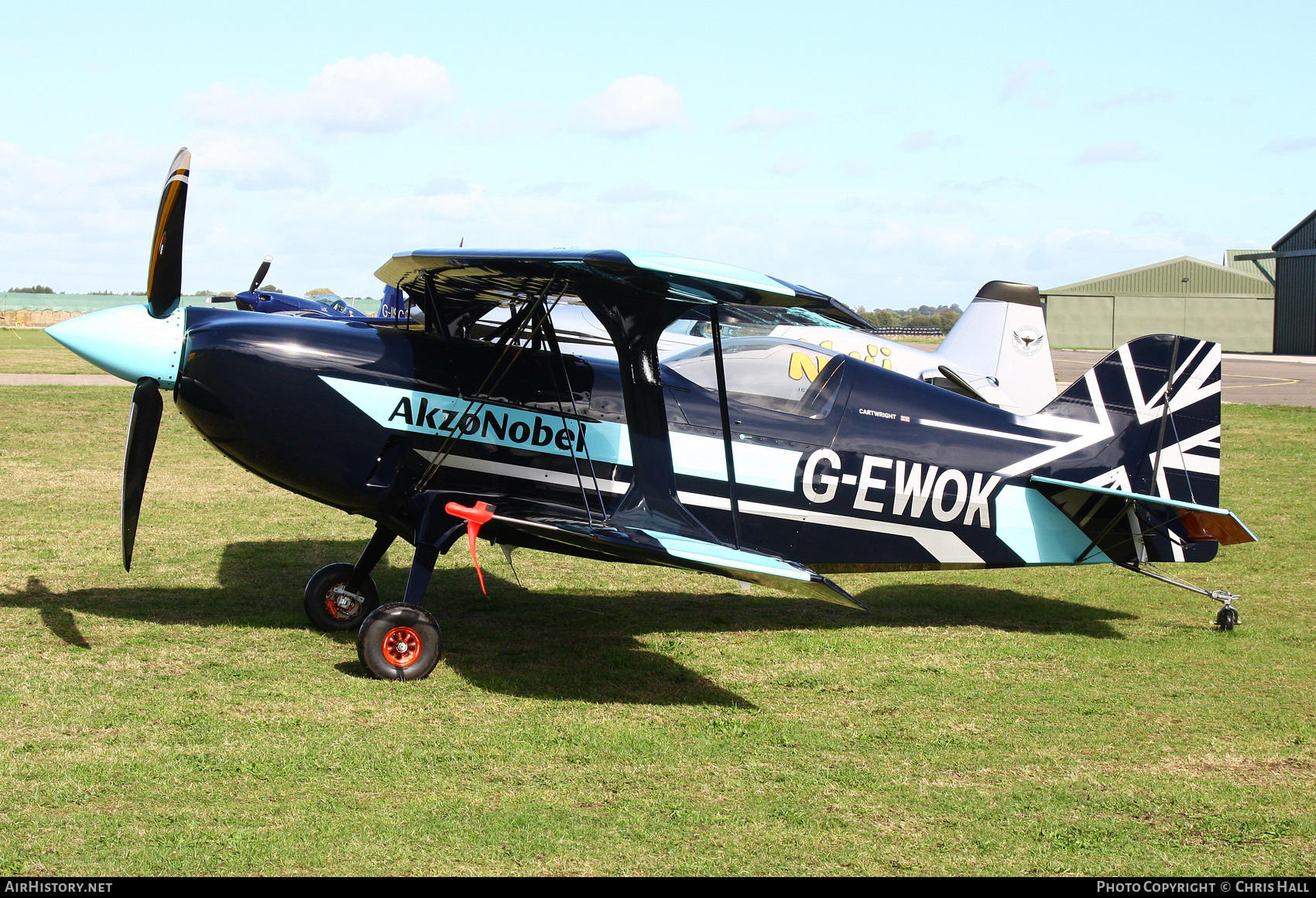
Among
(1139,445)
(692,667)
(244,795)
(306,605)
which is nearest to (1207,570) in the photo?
(1139,445)

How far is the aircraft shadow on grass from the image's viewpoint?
665 cm

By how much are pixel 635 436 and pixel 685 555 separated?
4.04 feet

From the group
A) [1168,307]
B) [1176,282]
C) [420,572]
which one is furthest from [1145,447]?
[1176,282]

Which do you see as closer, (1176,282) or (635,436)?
(635,436)

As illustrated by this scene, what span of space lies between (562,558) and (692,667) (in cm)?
344

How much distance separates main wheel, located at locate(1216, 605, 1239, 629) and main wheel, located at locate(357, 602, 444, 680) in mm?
5662

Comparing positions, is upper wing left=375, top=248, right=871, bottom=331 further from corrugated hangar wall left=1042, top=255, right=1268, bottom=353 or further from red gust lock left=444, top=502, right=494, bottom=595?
corrugated hangar wall left=1042, top=255, right=1268, bottom=353

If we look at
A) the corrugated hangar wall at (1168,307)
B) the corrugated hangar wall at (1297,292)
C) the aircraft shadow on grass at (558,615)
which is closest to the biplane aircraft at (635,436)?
the aircraft shadow on grass at (558,615)

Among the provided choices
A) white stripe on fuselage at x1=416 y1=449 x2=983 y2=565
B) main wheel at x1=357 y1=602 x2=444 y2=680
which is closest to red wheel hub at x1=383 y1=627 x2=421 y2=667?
main wheel at x1=357 y1=602 x2=444 y2=680

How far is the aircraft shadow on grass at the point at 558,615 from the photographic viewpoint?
6.65m

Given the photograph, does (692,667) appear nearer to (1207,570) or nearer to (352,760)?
(352,760)

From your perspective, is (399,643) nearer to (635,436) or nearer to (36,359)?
(635,436)

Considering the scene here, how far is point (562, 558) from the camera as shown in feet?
33.6

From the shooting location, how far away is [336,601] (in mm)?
7531
